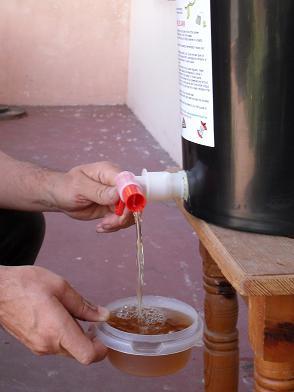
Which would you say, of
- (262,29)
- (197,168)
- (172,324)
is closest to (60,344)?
(172,324)

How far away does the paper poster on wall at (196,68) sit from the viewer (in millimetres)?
903

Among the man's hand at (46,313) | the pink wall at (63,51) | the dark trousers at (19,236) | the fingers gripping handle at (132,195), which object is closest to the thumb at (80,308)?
the man's hand at (46,313)

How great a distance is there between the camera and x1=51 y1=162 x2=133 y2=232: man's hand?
4.08 ft

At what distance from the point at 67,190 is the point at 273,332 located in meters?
0.60

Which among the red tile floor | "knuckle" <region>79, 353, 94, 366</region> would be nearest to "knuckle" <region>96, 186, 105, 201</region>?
"knuckle" <region>79, 353, 94, 366</region>

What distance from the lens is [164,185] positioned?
1.03 m

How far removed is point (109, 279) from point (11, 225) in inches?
39.4

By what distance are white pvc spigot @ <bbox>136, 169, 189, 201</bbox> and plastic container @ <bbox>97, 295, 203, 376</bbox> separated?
20cm

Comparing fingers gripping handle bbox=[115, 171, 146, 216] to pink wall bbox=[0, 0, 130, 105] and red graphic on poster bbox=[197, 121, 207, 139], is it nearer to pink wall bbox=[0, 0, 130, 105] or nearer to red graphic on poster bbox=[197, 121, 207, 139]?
red graphic on poster bbox=[197, 121, 207, 139]

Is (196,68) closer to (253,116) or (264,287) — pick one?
(253,116)

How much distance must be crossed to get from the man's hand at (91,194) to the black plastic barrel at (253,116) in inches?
11.6

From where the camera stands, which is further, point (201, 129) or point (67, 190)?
point (67, 190)

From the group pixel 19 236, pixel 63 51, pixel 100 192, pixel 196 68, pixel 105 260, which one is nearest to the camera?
pixel 196 68

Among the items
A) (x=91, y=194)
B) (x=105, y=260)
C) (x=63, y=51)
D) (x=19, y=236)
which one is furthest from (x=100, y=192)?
(x=63, y=51)
